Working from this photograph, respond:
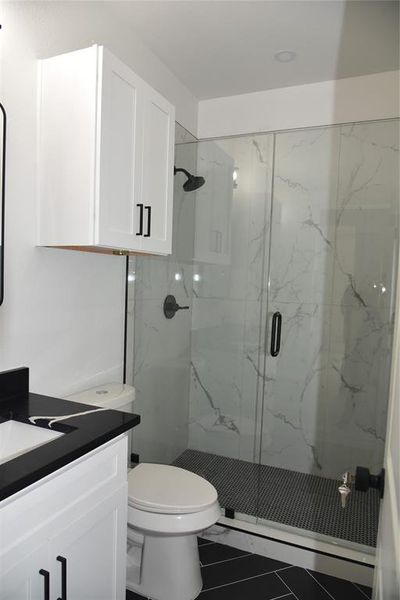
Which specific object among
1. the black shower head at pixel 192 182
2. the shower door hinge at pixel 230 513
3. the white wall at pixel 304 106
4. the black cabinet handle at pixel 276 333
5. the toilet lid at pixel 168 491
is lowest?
the shower door hinge at pixel 230 513

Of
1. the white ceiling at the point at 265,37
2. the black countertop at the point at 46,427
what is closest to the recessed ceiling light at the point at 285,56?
the white ceiling at the point at 265,37

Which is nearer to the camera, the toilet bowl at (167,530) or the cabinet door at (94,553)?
the cabinet door at (94,553)

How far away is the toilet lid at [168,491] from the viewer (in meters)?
1.69

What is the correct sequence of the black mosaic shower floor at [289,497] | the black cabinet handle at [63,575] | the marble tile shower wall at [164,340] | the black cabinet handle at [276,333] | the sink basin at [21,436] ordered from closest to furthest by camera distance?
1. the black cabinet handle at [63,575]
2. the sink basin at [21,436]
3. the black mosaic shower floor at [289,497]
4. the marble tile shower wall at [164,340]
5. the black cabinet handle at [276,333]

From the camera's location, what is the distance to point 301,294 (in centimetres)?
275

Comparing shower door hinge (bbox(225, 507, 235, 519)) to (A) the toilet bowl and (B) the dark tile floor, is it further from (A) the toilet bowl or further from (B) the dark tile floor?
(A) the toilet bowl

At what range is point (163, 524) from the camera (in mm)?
1670

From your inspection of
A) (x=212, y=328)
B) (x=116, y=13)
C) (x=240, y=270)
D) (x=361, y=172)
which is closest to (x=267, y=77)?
(x=361, y=172)

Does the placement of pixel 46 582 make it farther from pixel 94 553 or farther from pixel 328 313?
pixel 328 313

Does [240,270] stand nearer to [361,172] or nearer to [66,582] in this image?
[361,172]

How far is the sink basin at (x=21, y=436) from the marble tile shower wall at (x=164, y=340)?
0.95 m

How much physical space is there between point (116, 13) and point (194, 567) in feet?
8.35

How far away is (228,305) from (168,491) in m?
1.34

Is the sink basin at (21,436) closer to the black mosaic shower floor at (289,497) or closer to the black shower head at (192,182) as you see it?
the black mosaic shower floor at (289,497)
